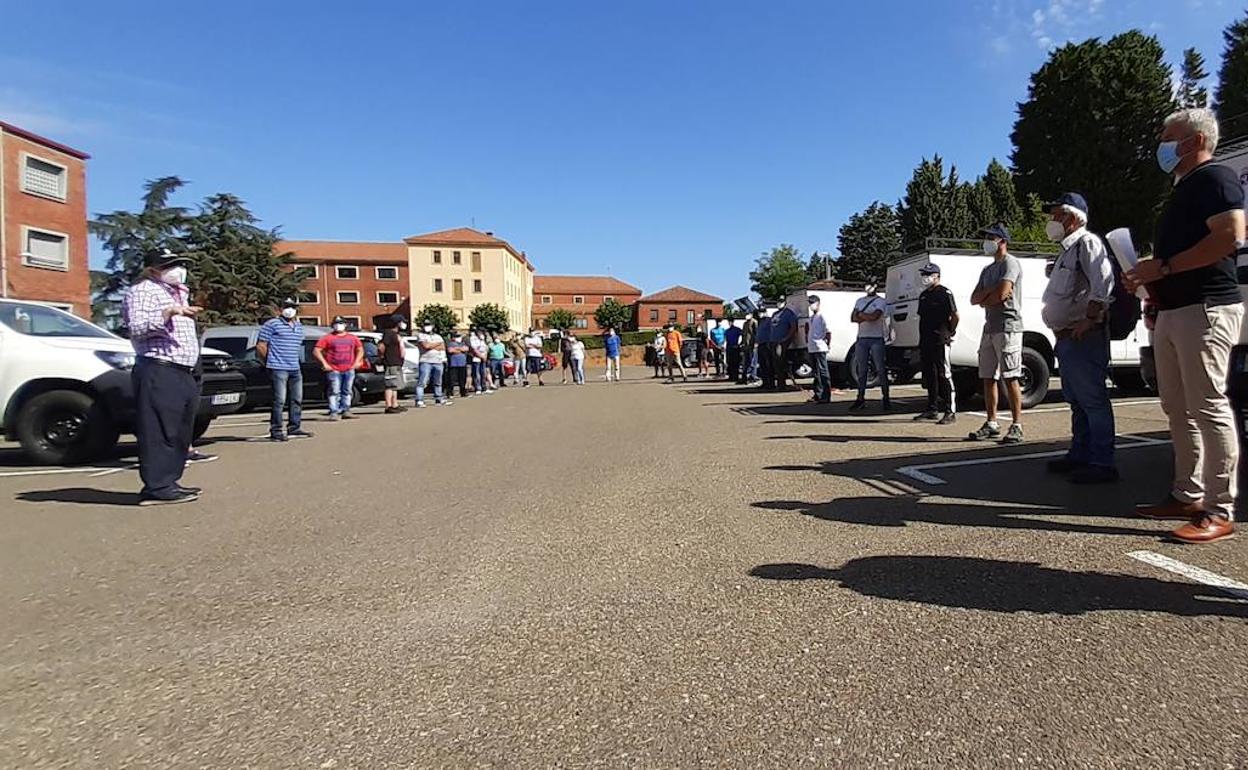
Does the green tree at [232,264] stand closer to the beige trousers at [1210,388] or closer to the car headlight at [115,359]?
the car headlight at [115,359]

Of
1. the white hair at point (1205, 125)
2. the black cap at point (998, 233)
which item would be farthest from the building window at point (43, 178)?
the white hair at point (1205, 125)

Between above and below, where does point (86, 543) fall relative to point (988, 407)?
below

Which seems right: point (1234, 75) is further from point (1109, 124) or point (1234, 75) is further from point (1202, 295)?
point (1202, 295)

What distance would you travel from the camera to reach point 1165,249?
12.2 feet

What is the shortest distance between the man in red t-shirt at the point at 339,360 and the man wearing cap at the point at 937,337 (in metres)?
8.67

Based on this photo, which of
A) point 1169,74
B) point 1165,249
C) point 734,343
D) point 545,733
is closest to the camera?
point 545,733

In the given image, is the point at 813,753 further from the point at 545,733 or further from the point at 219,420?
the point at 219,420

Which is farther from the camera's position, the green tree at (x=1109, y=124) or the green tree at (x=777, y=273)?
the green tree at (x=777, y=273)

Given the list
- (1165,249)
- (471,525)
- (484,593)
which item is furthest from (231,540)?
(1165,249)

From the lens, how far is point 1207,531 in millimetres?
3566

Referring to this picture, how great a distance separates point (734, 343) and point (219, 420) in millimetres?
12692

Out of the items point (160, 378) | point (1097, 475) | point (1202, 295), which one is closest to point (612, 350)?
point (160, 378)

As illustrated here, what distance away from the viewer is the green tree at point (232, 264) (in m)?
57.7

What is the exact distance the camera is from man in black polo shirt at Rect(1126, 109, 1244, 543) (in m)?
3.46
